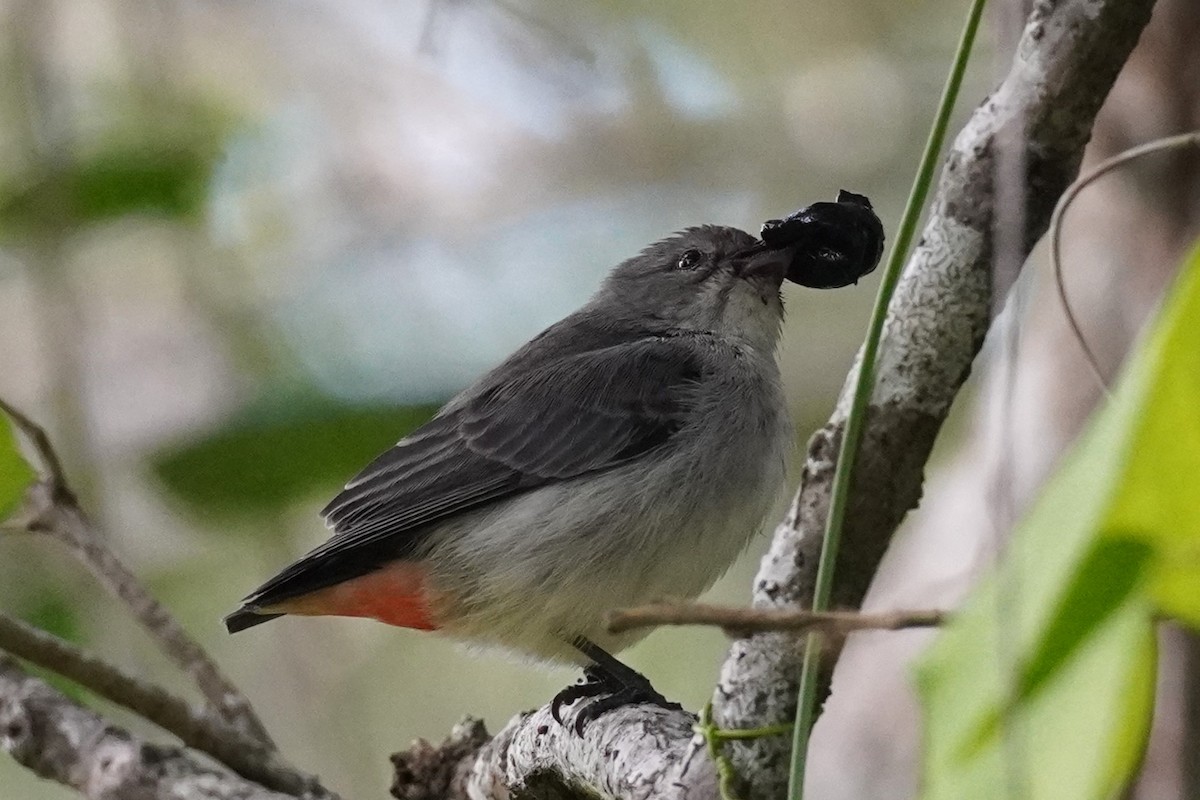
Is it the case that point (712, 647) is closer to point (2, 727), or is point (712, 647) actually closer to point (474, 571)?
point (474, 571)

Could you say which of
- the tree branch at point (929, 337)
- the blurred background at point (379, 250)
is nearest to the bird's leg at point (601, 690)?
the blurred background at point (379, 250)

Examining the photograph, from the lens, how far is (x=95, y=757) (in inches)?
106

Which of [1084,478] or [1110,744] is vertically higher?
[1084,478]

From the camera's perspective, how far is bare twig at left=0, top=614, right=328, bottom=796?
2732 millimetres

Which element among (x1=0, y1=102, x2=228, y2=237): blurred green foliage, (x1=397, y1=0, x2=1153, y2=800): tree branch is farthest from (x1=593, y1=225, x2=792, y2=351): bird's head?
(x1=397, y1=0, x2=1153, y2=800): tree branch

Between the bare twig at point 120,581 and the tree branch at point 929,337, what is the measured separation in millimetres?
1229

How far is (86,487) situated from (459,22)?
230 cm

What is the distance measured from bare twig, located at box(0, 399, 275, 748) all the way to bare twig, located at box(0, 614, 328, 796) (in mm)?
107

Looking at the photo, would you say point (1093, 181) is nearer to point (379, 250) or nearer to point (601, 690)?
point (601, 690)

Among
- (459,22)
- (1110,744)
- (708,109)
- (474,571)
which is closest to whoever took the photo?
(1110,744)

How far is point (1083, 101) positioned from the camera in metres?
1.86

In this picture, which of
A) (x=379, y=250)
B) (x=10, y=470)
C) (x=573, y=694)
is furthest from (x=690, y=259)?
(x=379, y=250)

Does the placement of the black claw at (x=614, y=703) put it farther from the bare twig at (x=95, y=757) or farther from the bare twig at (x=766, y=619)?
the bare twig at (x=766, y=619)

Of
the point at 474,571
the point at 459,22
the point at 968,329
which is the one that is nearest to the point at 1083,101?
the point at 968,329
